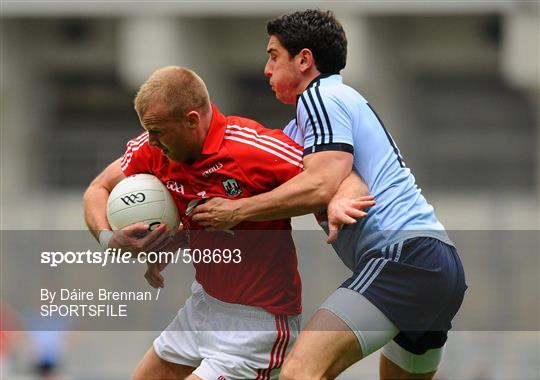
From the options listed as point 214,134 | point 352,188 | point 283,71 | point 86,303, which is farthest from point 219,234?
point 86,303

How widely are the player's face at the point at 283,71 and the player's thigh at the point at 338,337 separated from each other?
1105mm

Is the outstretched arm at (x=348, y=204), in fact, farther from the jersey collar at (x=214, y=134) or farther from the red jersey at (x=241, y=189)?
the jersey collar at (x=214, y=134)

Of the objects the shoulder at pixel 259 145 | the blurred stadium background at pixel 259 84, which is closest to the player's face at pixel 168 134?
the shoulder at pixel 259 145

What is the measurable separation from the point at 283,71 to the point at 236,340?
142 centimetres

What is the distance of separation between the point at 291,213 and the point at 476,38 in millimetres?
16478

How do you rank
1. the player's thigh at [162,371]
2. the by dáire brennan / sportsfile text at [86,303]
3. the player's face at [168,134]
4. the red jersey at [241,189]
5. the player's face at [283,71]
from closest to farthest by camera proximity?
the player's face at [168,134] < the red jersey at [241,189] < the player's face at [283,71] < the player's thigh at [162,371] < the by dáire brennan / sportsfile text at [86,303]

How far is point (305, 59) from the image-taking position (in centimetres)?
669

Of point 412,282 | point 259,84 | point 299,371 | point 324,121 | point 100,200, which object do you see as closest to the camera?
point 299,371

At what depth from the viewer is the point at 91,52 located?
23.2 meters

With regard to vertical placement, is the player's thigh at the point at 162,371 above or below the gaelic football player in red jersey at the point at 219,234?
below

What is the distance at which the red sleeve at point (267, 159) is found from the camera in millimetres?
6434

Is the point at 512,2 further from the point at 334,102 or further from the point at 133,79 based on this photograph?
the point at 334,102

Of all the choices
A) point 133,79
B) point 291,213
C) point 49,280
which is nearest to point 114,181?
point 291,213

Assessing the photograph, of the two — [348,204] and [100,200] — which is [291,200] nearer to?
[348,204]
